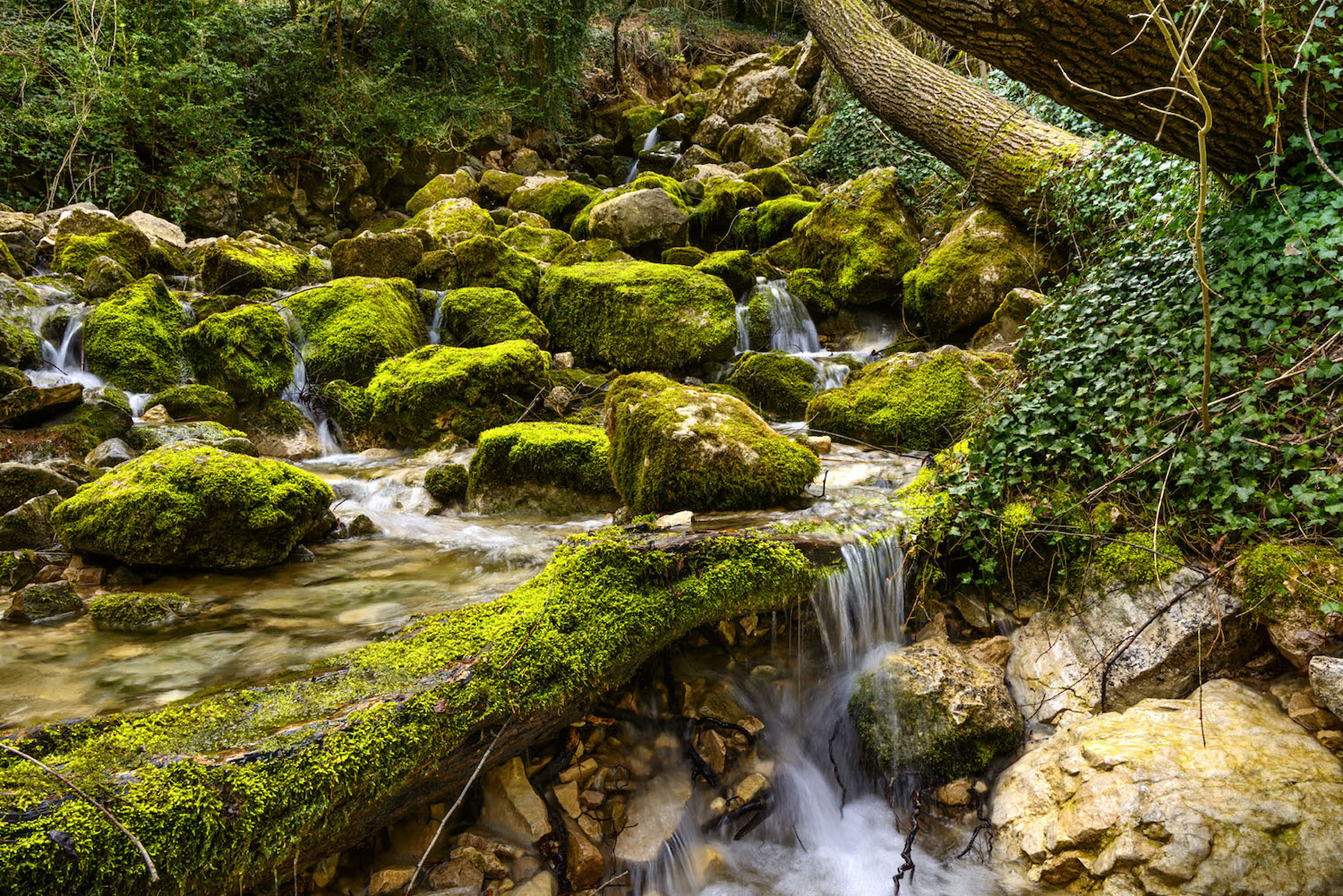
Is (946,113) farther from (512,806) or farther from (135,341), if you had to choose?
(135,341)

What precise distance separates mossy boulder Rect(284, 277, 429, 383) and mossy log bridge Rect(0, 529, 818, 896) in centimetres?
600

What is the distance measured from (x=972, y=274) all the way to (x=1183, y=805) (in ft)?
22.5

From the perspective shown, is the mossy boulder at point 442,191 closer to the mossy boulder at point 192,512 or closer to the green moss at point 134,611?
the mossy boulder at point 192,512

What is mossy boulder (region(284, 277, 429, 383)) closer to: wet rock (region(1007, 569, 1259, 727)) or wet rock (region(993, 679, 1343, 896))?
wet rock (region(1007, 569, 1259, 727))

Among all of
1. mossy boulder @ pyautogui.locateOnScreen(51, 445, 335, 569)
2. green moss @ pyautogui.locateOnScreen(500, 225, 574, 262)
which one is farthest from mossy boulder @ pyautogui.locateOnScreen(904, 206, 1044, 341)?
mossy boulder @ pyautogui.locateOnScreen(51, 445, 335, 569)

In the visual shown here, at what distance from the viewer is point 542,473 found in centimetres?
556

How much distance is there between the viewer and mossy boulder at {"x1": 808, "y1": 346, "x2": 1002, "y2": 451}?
19.2 ft

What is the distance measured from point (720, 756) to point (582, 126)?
21455 mm

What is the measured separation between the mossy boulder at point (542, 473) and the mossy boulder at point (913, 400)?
2539mm

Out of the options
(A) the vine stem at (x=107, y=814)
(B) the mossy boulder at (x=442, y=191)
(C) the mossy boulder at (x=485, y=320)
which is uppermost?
(B) the mossy boulder at (x=442, y=191)

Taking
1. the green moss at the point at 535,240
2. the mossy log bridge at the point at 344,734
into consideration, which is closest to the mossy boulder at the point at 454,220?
the green moss at the point at 535,240

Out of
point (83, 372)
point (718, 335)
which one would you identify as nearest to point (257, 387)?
point (83, 372)

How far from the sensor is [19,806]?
4.93ft

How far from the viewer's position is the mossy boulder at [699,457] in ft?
13.8
